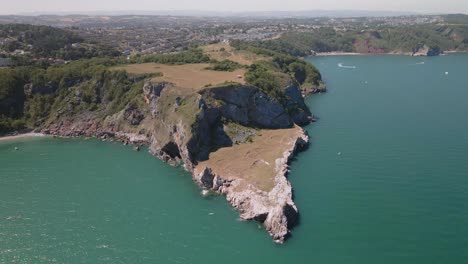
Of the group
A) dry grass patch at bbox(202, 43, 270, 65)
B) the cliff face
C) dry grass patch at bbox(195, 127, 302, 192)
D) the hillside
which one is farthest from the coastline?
dry grass patch at bbox(202, 43, 270, 65)

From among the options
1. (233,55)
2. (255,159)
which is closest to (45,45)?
(233,55)

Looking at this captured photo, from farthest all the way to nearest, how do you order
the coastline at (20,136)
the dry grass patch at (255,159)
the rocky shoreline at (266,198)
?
1. the coastline at (20,136)
2. the dry grass patch at (255,159)
3. the rocky shoreline at (266,198)

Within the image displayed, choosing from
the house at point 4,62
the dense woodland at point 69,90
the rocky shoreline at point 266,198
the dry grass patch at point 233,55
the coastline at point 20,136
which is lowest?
the coastline at point 20,136

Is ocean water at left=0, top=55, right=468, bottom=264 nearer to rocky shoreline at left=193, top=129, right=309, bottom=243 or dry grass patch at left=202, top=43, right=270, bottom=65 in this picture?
rocky shoreline at left=193, top=129, right=309, bottom=243

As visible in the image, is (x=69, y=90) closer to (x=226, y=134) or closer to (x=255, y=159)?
(x=226, y=134)

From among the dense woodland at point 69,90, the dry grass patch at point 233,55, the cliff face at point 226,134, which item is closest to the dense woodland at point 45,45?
the dense woodland at point 69,90

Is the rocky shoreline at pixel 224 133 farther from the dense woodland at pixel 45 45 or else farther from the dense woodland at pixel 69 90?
the dense woodland at pixel 45 45

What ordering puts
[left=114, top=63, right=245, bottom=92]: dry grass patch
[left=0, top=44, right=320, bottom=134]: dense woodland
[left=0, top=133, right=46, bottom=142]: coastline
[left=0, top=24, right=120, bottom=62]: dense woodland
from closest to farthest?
1. [left=114, top=63, right=245, bottom=92]: dry grass patch
2. [left=0, top=133, right=46, bottom=142]: coastline
3. [left=0, top=44, right=320, bottom=134]: dense woodland
4. [left=0, top=24, right=120, bottom=62]: dense woodland
